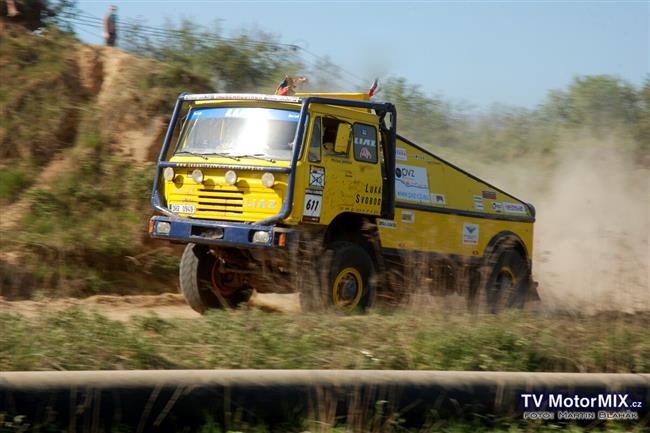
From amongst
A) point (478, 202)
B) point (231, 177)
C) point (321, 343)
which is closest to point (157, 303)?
point (231, 177)

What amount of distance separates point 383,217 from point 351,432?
5.88 metres

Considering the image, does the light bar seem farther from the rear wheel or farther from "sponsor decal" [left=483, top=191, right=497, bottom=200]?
"sponsor decal" [left=483, top=191, right=497, bottom=200]

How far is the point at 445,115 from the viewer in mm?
25062

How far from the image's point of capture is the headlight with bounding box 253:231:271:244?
9.67 meters

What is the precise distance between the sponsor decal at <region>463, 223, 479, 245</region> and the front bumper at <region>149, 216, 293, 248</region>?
347cm

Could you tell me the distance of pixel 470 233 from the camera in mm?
12438

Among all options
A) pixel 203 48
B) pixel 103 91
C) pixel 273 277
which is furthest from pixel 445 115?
pixel 273 277

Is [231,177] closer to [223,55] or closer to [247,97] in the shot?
[247,97]

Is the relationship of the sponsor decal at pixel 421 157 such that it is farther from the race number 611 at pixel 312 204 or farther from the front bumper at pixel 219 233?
the front bumper at pixel 219 233

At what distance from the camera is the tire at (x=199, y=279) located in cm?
1094

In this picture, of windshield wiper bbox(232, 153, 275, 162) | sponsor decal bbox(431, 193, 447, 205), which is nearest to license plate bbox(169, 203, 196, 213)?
windshield wiper bbox(232, 153, 275, 162)

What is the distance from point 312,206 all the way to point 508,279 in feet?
14.5

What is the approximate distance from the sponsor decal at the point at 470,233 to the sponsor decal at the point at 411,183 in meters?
0.93

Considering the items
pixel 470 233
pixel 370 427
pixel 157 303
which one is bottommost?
pixel 157 303
